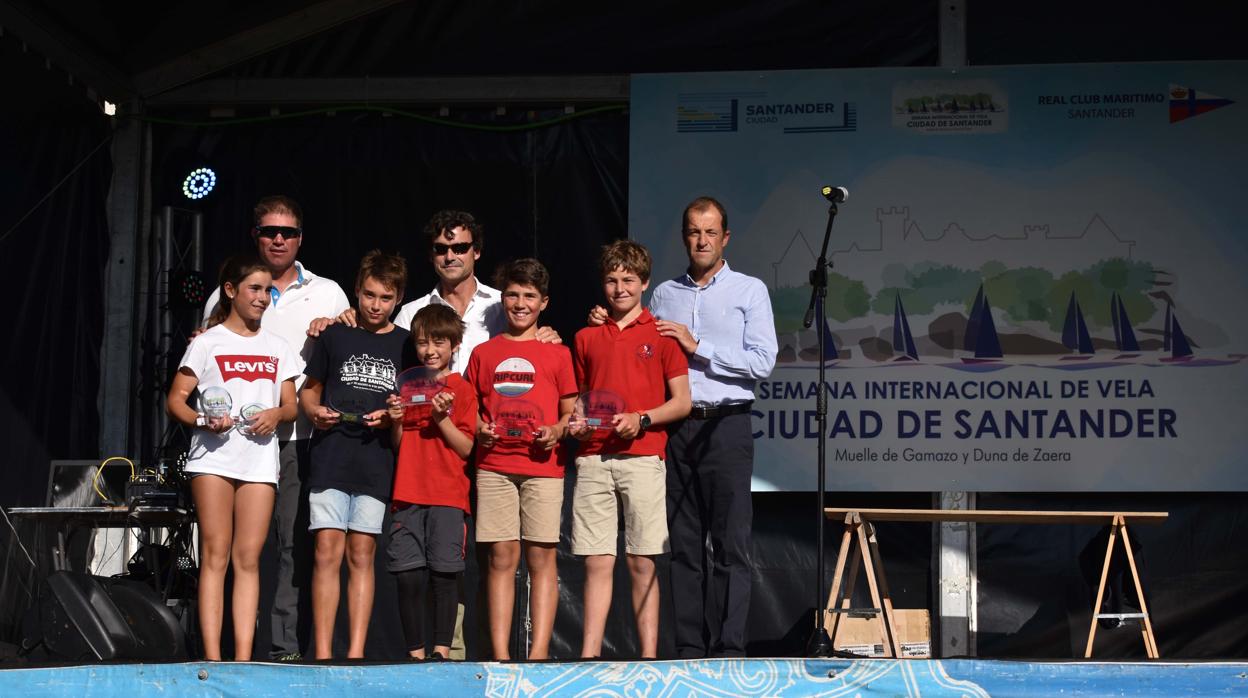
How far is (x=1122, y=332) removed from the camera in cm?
585

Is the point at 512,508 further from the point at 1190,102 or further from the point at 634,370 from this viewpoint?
the point at 1190,102

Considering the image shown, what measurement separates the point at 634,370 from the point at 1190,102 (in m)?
2.82

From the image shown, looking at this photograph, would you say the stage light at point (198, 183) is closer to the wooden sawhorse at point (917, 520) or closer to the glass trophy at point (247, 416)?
the glass trophy at point (247, 416)

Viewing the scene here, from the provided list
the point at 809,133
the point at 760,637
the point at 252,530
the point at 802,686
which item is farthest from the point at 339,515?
the point at 809,133

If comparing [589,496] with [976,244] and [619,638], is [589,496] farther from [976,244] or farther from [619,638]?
[976,244]

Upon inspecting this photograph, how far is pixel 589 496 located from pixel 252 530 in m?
1.09

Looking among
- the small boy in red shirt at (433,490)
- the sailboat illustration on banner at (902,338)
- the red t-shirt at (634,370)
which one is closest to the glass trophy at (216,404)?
the small boy in red shirt at (433,490)

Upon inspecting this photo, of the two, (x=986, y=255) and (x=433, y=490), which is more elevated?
(x=986, y=255)

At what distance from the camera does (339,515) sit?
462 cm

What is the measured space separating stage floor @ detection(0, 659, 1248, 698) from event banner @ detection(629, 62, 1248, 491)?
1.98 meters

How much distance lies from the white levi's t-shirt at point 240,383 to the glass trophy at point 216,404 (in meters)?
0.07

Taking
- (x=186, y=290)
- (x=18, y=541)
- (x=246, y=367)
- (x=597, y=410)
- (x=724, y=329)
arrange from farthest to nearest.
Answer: (x=186, y=290)
(x=18, y=541)
(x=724, y=329)
(x=246, y=367)
(x=597, y=410)

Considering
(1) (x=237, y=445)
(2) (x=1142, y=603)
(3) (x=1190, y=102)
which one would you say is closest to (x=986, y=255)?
(3) (x=1190, y=102)

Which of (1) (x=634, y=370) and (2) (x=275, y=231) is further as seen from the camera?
(2) (x=275, y=231)
